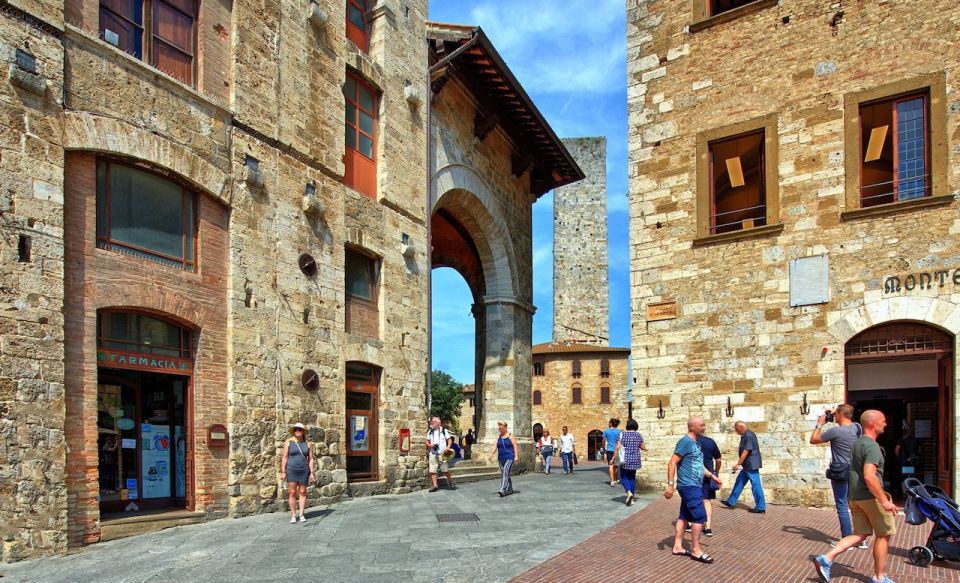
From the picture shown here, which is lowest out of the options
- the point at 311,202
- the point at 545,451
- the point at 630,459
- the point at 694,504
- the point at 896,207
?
the point at 545,451

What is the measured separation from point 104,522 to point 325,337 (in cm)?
431

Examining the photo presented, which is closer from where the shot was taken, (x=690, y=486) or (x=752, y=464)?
(x=690, y=486)

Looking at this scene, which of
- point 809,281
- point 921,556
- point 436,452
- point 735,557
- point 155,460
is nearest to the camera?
point 921,556

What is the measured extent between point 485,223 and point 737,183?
8027mm

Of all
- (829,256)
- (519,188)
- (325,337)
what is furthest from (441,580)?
(519,188)

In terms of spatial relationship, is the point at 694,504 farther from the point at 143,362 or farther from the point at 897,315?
the point at 143,362

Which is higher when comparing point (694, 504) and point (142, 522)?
point (694, 504)

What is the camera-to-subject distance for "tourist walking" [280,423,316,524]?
30.7 feet

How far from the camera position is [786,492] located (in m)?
11.0

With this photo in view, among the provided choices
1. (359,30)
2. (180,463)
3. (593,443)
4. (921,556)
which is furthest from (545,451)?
(593,443)

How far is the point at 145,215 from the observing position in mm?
9062

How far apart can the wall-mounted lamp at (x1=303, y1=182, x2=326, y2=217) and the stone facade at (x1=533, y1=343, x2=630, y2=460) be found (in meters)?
30.4

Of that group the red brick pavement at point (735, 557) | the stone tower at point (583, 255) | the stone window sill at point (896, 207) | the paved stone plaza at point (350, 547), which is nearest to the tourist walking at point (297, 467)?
the paved stone plaza at point (350, 547)

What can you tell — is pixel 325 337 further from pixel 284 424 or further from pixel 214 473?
pixel 214 473
